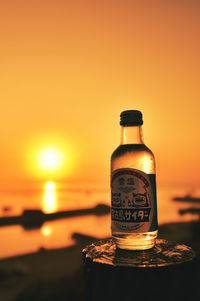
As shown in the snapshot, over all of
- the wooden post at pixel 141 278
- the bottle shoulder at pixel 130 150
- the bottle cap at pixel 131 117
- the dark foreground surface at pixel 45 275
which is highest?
the bottle cap at pixel 131 117

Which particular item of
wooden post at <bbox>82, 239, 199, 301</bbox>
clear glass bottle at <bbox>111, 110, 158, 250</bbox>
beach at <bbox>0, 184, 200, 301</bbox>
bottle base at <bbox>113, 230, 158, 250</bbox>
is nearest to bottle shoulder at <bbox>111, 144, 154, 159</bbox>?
clear glass bottle at <bbox>111, 110, 158, 250</bbox>

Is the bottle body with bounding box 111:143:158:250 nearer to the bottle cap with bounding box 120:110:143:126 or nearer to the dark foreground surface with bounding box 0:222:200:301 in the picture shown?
the bottle cap with bounding box 120:110:143:126

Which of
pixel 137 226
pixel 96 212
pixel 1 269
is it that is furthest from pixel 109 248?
pixel 96 212

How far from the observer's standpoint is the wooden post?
1539 millimetres

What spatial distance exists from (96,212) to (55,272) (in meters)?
25.6

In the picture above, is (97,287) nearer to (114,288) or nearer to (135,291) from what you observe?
(114,288)

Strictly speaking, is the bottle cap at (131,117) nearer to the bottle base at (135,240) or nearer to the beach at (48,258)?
the bottle base at (135,240)

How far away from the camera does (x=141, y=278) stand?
5.06 ft

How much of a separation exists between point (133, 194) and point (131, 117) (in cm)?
→ 56

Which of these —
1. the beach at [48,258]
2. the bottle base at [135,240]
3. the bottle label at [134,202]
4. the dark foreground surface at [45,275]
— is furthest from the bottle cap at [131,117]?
the dark foreground surface at [45,275]

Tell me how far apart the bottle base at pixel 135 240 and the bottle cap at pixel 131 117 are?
2.66 ft

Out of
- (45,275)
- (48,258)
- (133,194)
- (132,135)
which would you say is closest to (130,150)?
(132,135)

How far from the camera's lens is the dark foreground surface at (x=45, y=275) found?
48.8ft

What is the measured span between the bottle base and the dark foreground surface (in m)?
11.6
